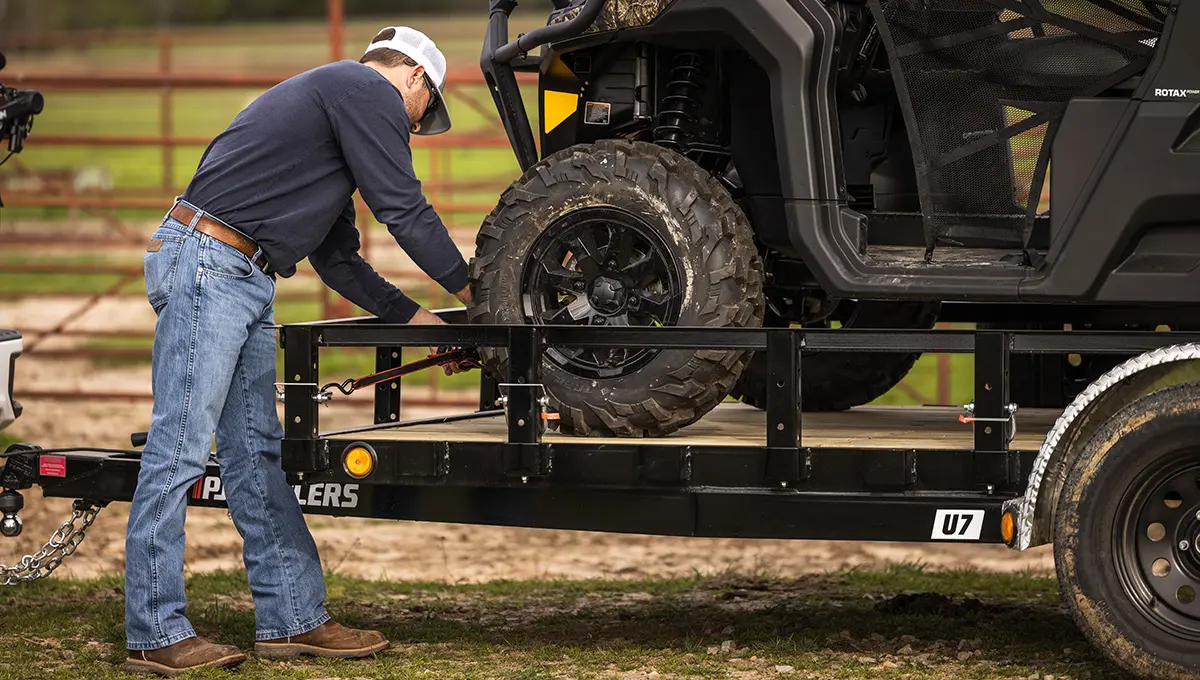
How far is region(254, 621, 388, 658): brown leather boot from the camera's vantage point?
539cm

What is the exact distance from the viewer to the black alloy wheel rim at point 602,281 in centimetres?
516

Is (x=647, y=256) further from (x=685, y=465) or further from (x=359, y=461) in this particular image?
(x=359, y=461)

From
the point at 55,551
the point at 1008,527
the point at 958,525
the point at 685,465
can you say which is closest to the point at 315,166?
the point at 685,465

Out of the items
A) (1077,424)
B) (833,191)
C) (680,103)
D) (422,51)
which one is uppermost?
(422,51)

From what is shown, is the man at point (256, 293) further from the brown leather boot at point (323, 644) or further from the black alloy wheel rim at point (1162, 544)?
the black alloy wheel rim at point (1162, 544)

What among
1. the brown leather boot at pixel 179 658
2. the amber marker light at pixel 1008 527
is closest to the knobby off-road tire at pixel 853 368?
the amber marker light at pixel 1008 527

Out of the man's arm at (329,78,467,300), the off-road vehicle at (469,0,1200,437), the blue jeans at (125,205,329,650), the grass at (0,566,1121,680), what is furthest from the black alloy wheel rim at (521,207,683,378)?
the grass at (0,566,1121,680)

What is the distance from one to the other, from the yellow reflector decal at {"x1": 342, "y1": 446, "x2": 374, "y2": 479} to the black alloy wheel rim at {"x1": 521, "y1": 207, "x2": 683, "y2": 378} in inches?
24.6

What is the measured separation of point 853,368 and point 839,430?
79 cm

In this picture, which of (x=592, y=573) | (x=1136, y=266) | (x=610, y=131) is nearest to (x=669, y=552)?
(x=592, y=573)

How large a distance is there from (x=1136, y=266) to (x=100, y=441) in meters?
8.20

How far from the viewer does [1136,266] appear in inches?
189

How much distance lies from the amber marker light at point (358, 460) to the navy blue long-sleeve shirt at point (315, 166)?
575 mm

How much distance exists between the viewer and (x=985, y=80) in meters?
5.11
